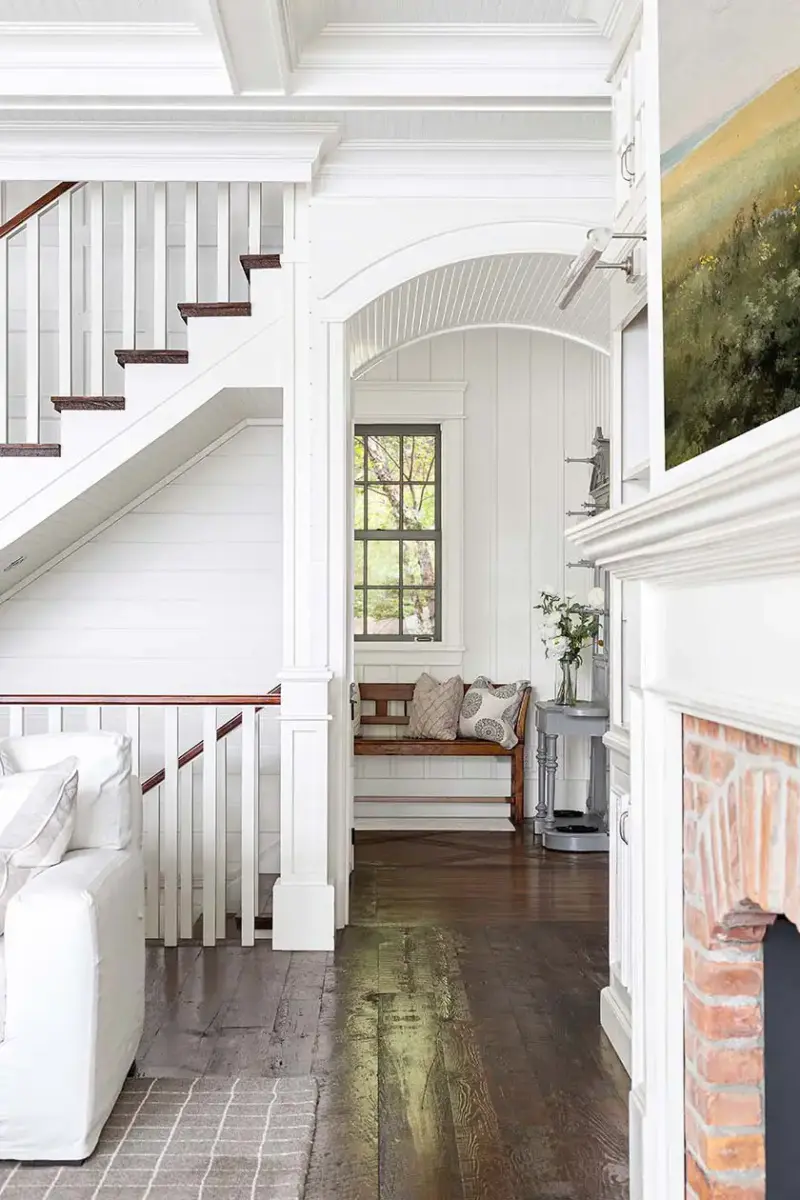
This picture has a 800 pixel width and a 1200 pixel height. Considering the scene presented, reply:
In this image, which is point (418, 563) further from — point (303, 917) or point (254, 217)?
point (303, 917)

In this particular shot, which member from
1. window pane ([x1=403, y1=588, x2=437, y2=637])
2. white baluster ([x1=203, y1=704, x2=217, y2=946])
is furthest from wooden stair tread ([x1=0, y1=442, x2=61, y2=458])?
window pane ([x1=403, y1=588, x2=437, y2=637])

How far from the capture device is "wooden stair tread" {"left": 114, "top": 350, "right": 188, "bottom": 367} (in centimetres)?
435

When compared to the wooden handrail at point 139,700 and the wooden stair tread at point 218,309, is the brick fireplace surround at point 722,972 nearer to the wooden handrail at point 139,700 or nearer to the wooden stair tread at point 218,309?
the wooden handrail at point 139,700

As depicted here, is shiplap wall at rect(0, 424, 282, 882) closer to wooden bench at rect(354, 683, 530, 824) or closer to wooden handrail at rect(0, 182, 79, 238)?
wooden bench at rect(354, 683, 530, 824)

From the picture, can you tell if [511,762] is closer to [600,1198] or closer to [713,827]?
[600,1198]

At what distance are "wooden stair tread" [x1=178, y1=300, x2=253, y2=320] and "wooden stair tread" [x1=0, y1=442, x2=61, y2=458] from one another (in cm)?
72

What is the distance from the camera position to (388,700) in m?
6.93

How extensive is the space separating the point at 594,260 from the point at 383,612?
14.1 feet

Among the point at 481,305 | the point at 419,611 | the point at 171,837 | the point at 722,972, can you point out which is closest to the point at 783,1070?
the point at 722,972

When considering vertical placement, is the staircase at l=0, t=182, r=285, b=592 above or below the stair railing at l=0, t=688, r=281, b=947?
above

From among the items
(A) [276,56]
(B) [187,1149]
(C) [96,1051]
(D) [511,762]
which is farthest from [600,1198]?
(D) [511,762]

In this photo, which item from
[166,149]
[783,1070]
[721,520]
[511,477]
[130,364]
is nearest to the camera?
[721,520]

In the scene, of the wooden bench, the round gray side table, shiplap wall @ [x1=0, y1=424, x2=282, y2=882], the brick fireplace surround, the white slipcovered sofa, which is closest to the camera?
the brick fireplace surround

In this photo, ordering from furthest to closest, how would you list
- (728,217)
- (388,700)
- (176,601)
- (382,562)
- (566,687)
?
(382,562), (388,700), (566,687), (176,601), (728,217)
